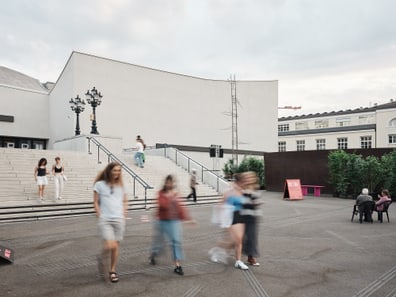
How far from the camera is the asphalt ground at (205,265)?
15.6 ft

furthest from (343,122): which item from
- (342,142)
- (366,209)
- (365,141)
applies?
(366,209)

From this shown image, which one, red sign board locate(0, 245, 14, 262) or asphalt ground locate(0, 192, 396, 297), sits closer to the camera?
asphalt ground locate(0, 192, 396, 297)

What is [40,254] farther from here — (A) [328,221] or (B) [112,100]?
(B) [112,100]

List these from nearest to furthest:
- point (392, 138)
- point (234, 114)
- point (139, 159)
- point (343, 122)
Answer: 1. point (139, 159)
2. point (234, 114)
3. point (392, 138)
4. point (343, 122)

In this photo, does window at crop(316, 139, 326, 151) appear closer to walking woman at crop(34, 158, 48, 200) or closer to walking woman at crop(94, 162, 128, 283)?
walking woman at crop(34, 158, 48, 200)

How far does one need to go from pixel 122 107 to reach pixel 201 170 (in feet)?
56.2

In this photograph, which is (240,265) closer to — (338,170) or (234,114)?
(338,170)

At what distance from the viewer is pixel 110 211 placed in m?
4.90

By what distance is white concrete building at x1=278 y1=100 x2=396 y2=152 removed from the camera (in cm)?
5894

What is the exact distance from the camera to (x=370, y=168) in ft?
64.0

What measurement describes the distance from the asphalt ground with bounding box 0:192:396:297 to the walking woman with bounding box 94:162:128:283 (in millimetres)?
374

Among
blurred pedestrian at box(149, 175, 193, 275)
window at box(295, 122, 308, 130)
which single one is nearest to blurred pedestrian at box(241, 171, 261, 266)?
blurred pedestrian at box(149, 175, 193, 275)

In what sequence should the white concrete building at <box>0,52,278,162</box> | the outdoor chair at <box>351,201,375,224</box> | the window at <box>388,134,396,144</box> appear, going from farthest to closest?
1. the window at <box>388,134,396,144</box>
2. the white concrete building at <box>0,52,278,162</box>
3. the outdoor chair at <box>351,201,375,224</box>

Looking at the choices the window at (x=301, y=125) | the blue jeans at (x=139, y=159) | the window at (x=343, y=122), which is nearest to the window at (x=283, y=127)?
the window at (x=301, y=125)
